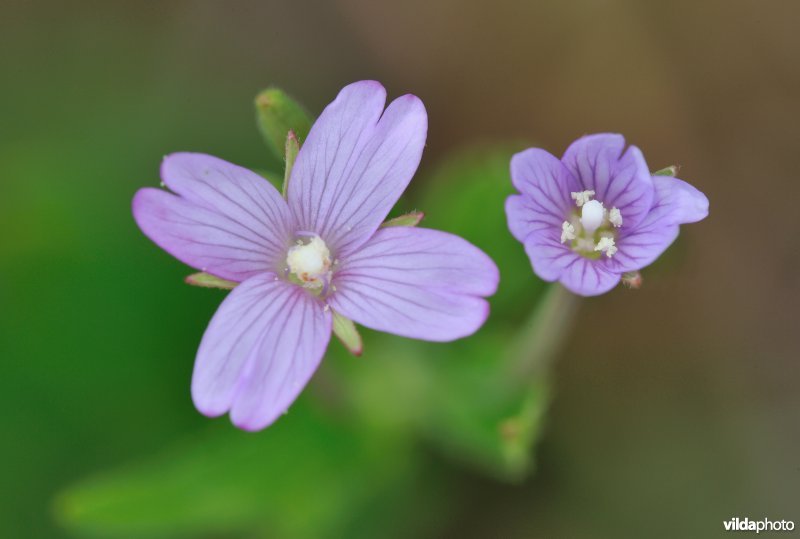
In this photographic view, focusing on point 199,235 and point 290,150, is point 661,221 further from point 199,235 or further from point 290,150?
point 199,235

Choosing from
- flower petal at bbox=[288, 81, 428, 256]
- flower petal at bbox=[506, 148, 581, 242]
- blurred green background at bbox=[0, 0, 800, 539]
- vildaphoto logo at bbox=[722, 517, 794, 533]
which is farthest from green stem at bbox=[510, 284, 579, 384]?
vildaphoto logo at bbox=[722, 517, 794, 533]

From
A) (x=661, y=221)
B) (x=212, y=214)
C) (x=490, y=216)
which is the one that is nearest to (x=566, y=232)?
(x=661, y=221)

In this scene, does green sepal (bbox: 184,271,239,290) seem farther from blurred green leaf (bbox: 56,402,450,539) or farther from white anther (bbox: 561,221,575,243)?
blurred green leaf (bbox: 56,402,450,539)

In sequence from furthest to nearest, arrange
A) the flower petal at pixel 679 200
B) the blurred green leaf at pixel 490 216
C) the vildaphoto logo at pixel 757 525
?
the vildaphoto logo at pixel 757 525 < the blurred green leaf at pixel 490 216 < the flower petal at pixel 679 200

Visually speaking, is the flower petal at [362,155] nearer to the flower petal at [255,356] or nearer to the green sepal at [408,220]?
the green sepal at [408,220]

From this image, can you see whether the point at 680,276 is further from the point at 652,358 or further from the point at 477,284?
the point at 477,284

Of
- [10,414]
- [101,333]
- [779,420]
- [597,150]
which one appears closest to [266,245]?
[597,150]

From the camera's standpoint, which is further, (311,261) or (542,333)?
(542,333)

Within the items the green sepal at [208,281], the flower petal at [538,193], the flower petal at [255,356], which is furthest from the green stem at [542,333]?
the green sepal at [208,281]
